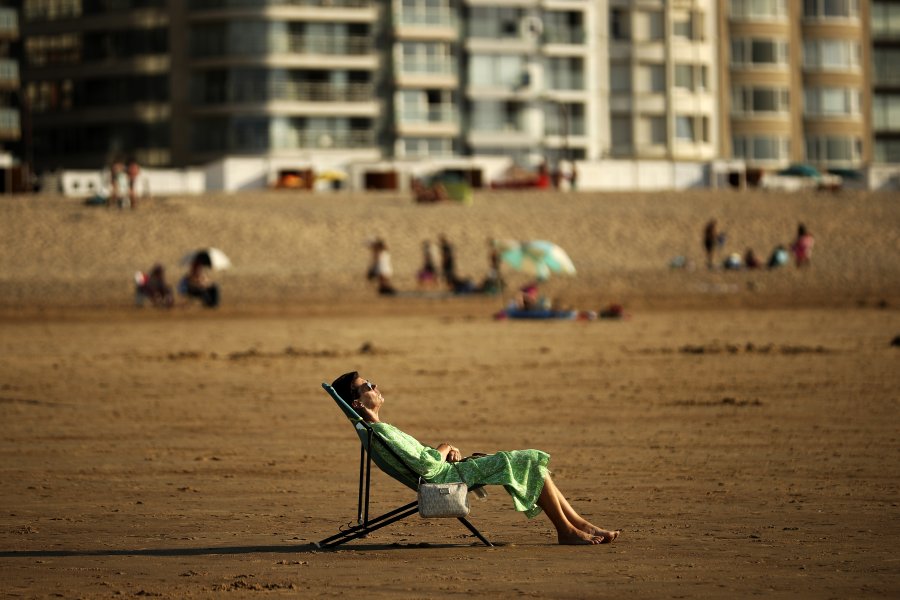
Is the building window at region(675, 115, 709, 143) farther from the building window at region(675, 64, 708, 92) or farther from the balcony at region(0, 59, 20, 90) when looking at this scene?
the balcony at region(0, 59, 20, 90)

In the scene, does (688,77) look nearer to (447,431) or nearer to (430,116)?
(430,116)

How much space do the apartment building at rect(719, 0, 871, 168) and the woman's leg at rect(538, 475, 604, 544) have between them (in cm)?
8017

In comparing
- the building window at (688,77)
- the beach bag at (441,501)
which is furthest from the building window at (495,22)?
the beach bag at (441,501)

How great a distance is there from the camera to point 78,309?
131ft

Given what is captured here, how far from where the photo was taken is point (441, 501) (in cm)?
1020

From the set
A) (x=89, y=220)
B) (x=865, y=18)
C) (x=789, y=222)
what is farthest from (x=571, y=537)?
(x=865, y=18)

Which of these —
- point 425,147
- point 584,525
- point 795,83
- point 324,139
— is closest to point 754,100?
point 795,83

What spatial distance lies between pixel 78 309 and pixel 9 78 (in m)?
64.5

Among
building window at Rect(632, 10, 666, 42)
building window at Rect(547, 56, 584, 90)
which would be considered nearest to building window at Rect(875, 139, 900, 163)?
building window at Rect(632, 10, 666, 42)

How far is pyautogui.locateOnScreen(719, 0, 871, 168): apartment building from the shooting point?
89875mm

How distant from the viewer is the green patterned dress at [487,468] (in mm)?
10312

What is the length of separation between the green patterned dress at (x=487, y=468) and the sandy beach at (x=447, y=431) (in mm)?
396

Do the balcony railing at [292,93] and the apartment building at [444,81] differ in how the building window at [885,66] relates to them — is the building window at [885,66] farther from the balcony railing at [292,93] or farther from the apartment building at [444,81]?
the balcony railing at [292,93]

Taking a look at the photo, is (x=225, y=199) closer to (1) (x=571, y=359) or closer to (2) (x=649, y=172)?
(2) (x=649, y=172)
